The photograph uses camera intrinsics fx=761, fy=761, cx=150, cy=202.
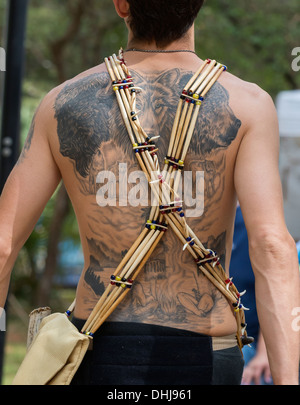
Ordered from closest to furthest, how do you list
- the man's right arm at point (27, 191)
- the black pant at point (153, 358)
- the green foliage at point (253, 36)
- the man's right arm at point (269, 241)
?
the man's right arm at point (269, 241), the black pant at point (153, 358), the man's right arm at point (27, 191), the green foliage at point (253, 36)

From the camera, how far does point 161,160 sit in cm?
235

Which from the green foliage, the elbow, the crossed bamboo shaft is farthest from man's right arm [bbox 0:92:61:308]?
the green foliage

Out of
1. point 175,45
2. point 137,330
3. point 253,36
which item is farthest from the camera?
point 253,36

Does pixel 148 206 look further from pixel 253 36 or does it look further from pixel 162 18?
pixel 253 36

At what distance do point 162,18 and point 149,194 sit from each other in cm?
55

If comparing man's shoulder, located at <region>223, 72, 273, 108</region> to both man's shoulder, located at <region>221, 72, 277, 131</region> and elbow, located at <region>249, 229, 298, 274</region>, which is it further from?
elbow, located at <region>249, 229, 298, 274</region>

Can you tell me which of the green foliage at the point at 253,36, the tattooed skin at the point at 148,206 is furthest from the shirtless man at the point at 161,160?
the green foliage at the point at 253,36

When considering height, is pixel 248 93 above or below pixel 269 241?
above

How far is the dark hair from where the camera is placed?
237 centimetres

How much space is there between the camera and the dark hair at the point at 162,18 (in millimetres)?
2365

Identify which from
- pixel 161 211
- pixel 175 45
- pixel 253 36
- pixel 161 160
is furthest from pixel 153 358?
pixel 253 36

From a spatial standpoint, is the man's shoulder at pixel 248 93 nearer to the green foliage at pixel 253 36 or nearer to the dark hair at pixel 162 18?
the dark hair at pixel 162 18

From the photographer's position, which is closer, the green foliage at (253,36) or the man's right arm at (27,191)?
the man's right arm at (27,191)

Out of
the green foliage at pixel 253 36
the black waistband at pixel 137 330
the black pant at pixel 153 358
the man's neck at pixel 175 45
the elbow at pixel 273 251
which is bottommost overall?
the black pant at pixel 153 358
